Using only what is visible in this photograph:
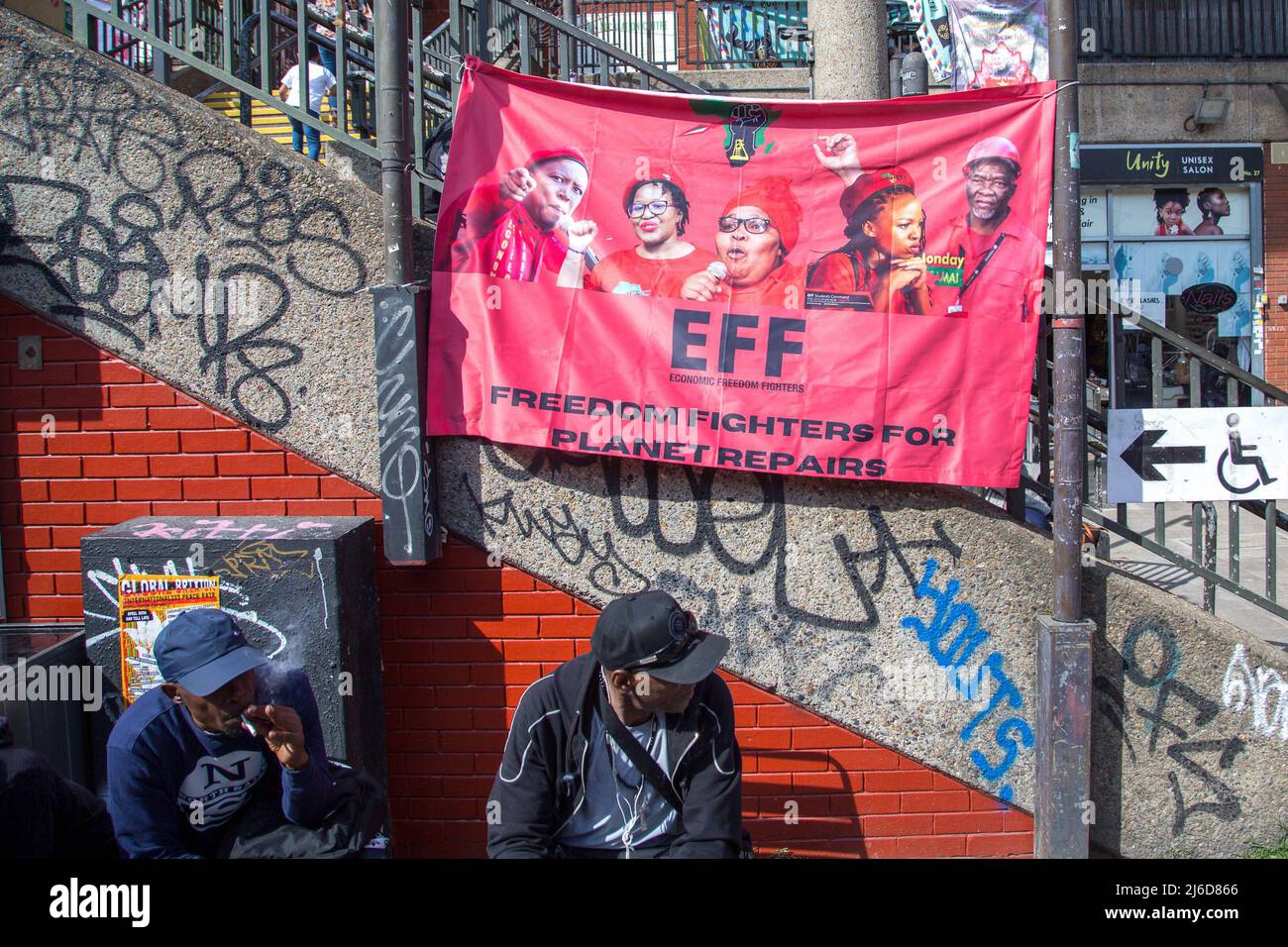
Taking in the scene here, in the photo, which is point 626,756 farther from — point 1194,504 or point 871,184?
point 1194,504

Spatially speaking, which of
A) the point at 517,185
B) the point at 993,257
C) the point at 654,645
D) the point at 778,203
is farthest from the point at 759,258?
the point at 654,645

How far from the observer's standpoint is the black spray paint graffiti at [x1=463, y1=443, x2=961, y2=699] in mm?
4418

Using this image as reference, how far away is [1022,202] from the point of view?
168 inches

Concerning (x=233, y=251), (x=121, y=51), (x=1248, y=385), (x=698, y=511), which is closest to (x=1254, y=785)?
(x=1248, y=385)

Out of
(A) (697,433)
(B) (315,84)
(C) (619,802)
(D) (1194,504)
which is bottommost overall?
(C) (619,802)

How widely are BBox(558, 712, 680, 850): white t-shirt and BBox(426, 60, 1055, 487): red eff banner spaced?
4.98 feet

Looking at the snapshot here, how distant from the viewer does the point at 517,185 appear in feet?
14.5

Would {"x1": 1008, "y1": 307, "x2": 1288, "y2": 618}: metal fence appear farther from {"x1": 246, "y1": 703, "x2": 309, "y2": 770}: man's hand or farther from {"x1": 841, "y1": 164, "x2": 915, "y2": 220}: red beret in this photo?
{"x1": 246, "y1": 703, "x2": 309, "y2": 770}: man's hand

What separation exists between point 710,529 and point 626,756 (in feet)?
5.02

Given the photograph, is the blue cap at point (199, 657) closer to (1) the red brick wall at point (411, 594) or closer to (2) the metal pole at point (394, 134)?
(1) the red brick wall at point (411, 594)

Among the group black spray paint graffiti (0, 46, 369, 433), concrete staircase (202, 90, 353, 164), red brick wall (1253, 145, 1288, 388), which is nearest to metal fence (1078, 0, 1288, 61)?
red brick wall (1253, 145, 1288, 388)

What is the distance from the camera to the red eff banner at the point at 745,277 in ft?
14.1

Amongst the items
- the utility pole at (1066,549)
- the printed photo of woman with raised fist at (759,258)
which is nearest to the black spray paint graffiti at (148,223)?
the printed photo of woman with raised fist at (759,258)

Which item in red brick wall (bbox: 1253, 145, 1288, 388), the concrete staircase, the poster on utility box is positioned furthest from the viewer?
red brick wall (bbox: 1253, 145, 1288, 388)
